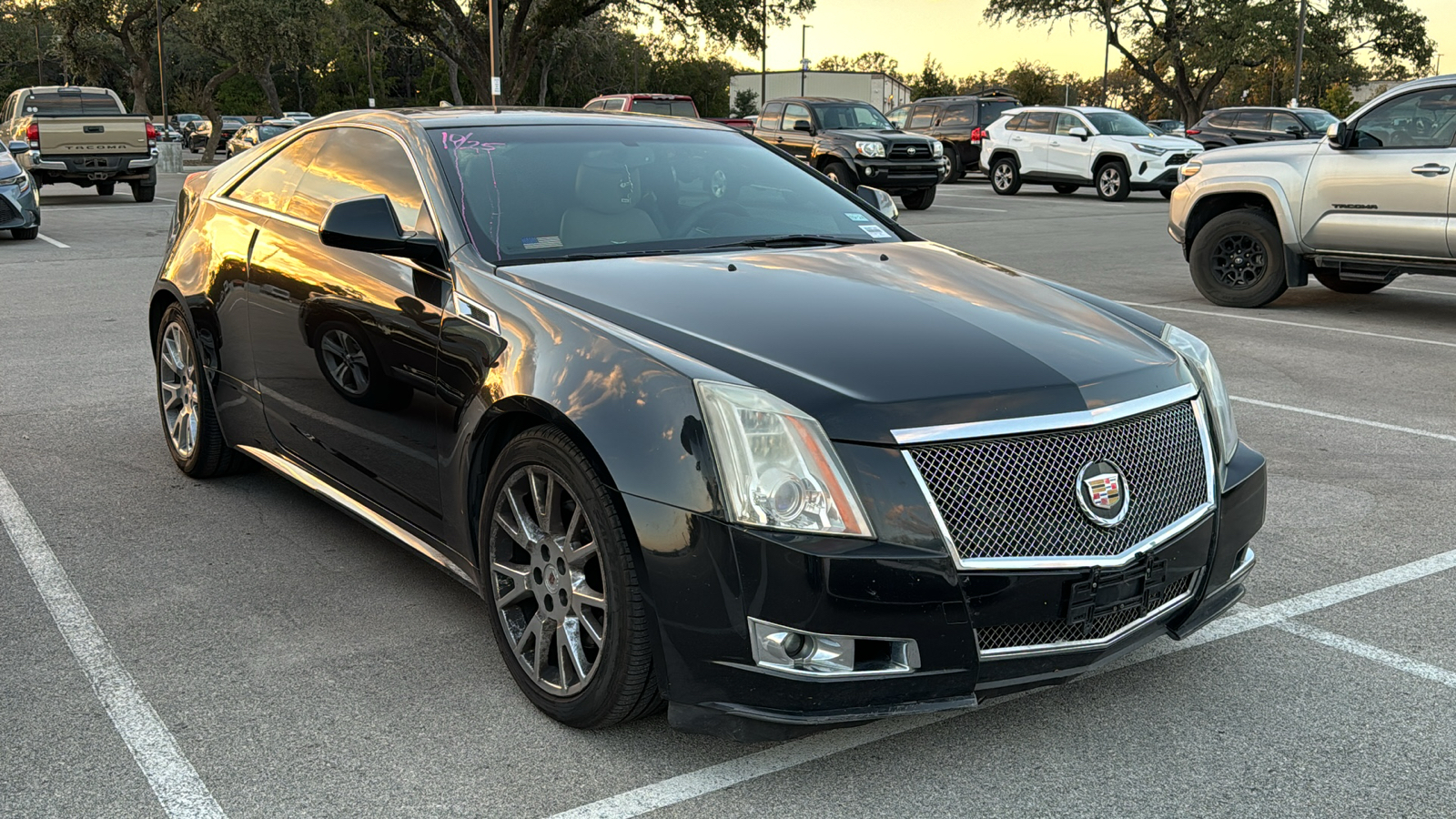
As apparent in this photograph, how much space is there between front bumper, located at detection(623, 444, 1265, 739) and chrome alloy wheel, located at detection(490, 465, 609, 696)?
0.27 meters

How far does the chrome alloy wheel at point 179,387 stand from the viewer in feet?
17.8

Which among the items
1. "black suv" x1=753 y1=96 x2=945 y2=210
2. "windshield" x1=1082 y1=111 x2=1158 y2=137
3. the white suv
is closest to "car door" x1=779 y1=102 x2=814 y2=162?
"black suv" x1=753 y1=96 x2=945 y2=210

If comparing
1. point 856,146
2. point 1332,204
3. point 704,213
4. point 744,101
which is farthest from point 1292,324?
point 744,101

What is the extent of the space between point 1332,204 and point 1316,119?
2087 cm

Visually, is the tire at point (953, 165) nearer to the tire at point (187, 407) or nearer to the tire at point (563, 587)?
the tire at point (187, 407)

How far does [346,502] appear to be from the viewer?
14.2ft

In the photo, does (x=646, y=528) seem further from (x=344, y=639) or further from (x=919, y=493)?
(x=344, y=639)

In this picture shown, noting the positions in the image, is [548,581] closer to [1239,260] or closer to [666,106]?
[1239,260]

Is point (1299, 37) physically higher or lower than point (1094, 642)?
higher

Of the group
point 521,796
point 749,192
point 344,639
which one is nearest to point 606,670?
point 521,796

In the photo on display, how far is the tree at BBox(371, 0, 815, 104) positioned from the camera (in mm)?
38875

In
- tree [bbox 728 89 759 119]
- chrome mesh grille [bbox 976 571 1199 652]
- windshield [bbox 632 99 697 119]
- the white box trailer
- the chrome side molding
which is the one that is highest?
the white box trailer

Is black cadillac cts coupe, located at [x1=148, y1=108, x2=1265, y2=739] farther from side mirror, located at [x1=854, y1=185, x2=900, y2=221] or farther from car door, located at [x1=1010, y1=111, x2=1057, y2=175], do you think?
car door, located at [x1=1010, y1=111, x2=1057, y2=175]

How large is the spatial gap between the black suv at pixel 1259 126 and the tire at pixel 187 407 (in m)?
25.7
